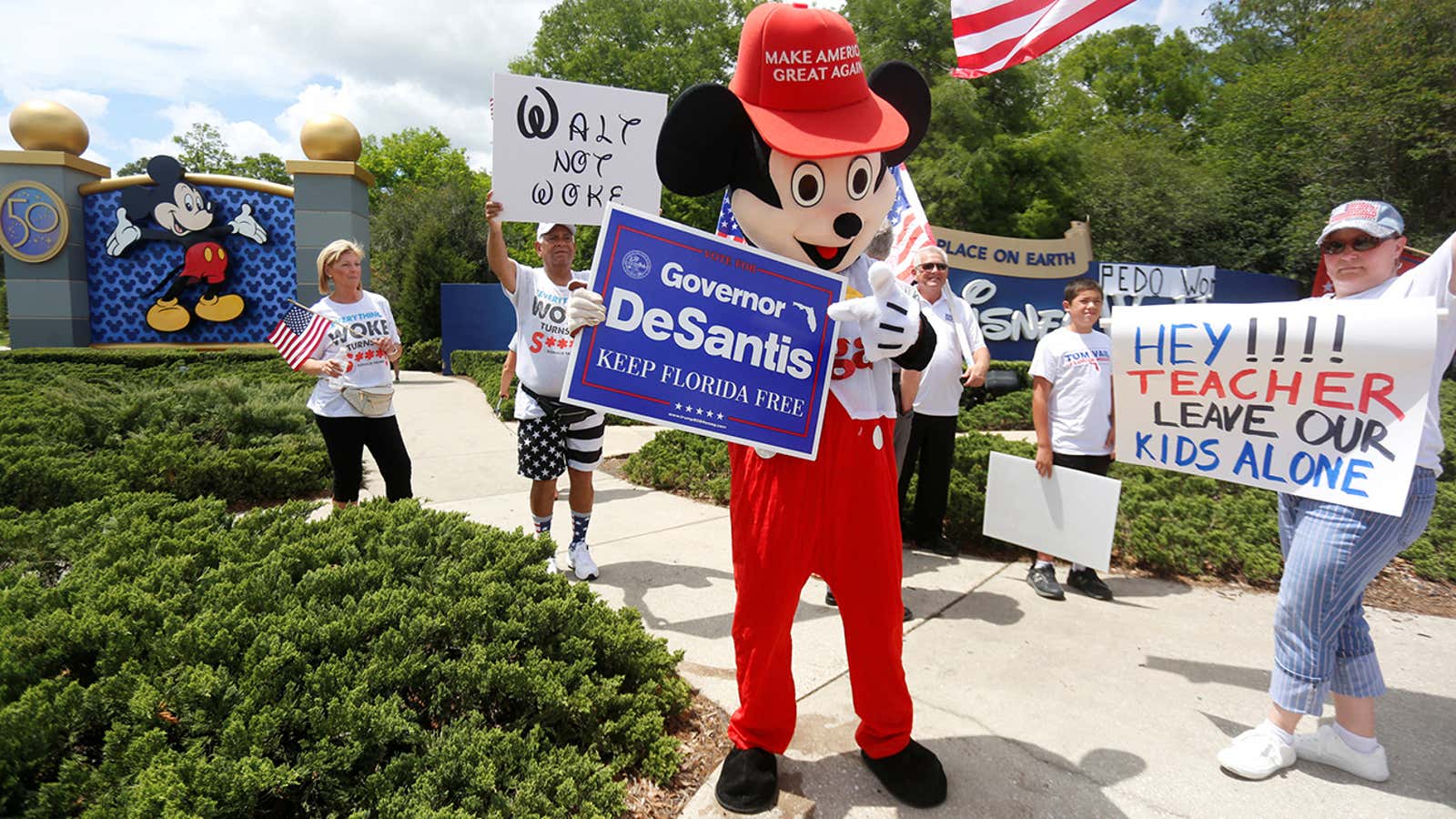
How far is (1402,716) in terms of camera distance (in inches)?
116

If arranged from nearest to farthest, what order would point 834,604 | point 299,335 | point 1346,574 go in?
point 1346,574, point 834,604, point 299,335

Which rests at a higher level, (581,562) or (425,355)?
(581,562)

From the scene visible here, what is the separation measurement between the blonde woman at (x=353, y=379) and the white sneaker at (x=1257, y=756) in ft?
13.1

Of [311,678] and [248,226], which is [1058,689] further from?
[248,226]

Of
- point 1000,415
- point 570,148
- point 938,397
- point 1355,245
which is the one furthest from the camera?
point 1000,415

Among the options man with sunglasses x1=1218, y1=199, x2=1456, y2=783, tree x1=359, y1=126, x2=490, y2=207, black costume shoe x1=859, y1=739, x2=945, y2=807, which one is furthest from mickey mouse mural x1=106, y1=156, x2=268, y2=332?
tree x1=359, y1=126, x2=490, y2=207

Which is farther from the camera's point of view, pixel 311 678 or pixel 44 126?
pixel 44 126

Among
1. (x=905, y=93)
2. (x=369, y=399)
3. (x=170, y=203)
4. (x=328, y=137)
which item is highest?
(x=328, y=137)

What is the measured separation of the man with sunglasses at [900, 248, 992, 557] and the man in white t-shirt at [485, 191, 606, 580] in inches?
72.4

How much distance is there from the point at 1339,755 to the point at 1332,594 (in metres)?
0.61

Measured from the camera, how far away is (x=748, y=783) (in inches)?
91.4

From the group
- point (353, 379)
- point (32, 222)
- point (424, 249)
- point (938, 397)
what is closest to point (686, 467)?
point (938, 397)

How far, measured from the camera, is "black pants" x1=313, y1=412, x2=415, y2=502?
13.7ft

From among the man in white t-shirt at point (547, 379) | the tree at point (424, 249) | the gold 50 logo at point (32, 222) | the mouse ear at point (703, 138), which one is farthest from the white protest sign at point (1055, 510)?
the tree at point (424, 249)
